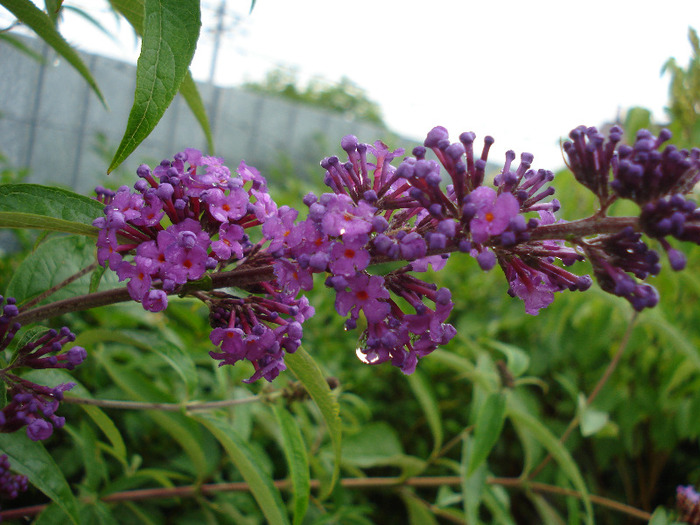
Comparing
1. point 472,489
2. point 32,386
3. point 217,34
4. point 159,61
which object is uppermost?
point 217,34

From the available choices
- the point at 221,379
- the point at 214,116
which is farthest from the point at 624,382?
the point at 214,116

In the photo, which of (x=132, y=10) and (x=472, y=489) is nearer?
(x=132, y=10)

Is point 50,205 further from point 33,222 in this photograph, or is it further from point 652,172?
point 652,172

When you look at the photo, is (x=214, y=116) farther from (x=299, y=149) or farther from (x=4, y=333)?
(x=4, y=333)

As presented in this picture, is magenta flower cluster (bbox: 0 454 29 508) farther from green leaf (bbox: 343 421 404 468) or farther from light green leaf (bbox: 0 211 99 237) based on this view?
green leaf (bbox: 343 421 404 468)

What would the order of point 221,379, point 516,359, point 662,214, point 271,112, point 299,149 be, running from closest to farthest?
point 662,214 → point 221,379 → point 516,359 → point 271,112 → point 299,149

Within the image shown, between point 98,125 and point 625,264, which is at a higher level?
point 625,264

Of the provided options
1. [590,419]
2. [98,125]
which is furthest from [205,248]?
[98,125]

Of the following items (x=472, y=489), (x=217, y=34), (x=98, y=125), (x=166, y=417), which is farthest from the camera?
(x=217, y=34)
